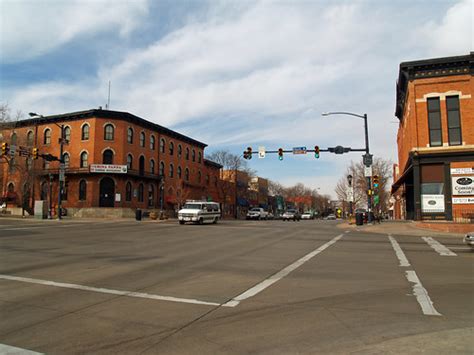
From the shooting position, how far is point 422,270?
30.9ft

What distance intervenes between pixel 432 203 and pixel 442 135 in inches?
206

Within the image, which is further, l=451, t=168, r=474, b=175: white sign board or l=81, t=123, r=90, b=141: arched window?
l=81, t=123, r=90, b=141: arched window

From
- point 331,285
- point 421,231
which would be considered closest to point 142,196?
point 421,231

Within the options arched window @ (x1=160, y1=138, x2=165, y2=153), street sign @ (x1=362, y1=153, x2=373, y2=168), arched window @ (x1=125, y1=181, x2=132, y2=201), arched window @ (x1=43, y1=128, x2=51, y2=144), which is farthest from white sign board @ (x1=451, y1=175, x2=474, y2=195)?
arched window @ (x1=43, y1=128, x2=51, y2=144)

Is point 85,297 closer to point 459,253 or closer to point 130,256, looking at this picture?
point 130,256

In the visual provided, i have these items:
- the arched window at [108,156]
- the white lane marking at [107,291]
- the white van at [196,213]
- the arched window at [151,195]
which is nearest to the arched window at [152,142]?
the arched window at [151,195]

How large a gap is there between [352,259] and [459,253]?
4.55 m

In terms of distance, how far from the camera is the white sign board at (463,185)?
26.5 meters

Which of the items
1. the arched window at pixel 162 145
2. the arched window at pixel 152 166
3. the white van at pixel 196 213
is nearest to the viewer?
the white van at pixel 196 213

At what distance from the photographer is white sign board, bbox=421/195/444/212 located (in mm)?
27016

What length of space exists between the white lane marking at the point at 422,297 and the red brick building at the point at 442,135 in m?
21.4

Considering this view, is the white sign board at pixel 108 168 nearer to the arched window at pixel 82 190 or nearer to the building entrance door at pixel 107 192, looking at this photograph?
the building entrance door at pixel 107 192

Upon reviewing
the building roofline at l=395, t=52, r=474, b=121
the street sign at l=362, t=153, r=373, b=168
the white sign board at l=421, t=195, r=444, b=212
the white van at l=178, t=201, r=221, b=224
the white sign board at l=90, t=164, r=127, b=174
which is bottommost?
the white van at l=178, t=201, r=221, b=224

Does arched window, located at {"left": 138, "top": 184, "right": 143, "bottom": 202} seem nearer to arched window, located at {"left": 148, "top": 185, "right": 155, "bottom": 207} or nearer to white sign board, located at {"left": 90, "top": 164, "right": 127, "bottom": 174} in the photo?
arched window, located at {"left": 148, "top": 185, "right": 155, "bottom": 207}
